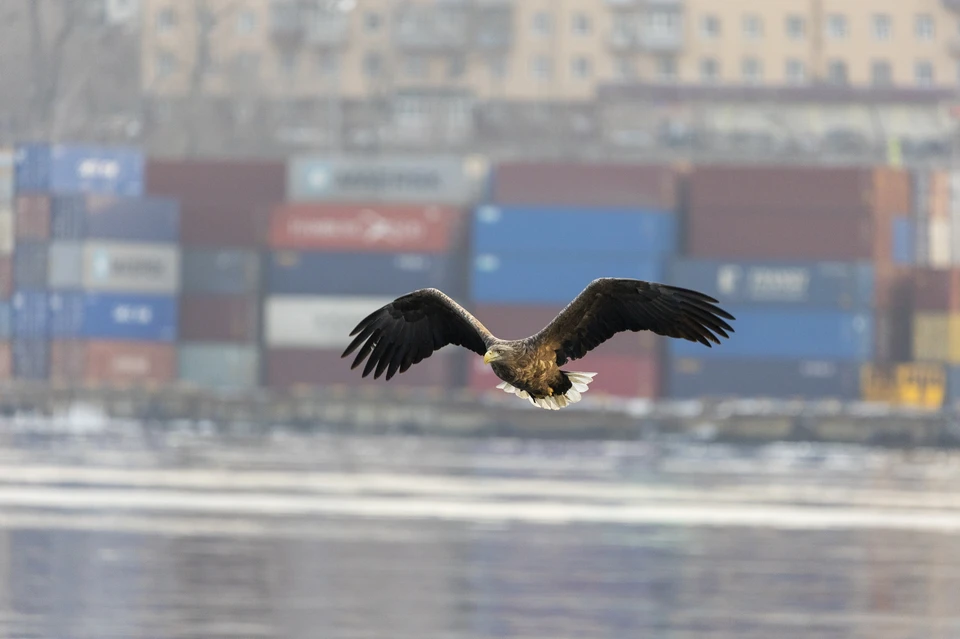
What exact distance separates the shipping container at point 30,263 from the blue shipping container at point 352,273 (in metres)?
8.37

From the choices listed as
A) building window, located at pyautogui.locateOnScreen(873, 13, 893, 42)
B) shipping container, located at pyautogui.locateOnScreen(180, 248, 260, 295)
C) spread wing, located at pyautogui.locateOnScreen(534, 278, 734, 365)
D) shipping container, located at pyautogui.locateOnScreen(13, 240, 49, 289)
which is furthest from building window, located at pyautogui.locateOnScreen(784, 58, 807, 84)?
spread wing, located at pyautogui.locateOnScreen(534, 278, 734, 365)

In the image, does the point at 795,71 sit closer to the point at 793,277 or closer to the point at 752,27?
the point at 752,27

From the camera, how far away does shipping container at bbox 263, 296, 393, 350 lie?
79.4m

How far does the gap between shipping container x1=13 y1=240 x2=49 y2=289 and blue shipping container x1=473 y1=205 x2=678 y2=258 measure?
1597 centimetres

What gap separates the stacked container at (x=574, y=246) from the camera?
7869cm

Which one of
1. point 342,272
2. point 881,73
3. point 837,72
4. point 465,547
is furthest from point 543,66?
point 465,547

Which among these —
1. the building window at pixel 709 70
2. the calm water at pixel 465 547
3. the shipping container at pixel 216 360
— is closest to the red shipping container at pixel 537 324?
the calm water at pixel 465 547

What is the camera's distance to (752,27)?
4732 inches

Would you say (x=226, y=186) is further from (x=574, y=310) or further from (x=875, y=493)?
(x=574, y=310)

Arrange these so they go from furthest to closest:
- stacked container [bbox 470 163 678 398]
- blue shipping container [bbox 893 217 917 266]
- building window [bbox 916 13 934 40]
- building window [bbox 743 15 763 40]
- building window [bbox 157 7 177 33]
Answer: building window [bbox 743 15 763 40] → building window [bbox 916 13 934 40] → building window [bbox 157 7 177 33] → blue shipping container [bbox 893 217 917 266] → stacked container [bbox 470 163 678 398]

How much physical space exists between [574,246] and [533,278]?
2.00 metres

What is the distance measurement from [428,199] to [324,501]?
Result: 32.2 metres

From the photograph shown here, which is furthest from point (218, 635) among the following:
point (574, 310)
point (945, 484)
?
point (945, 484)

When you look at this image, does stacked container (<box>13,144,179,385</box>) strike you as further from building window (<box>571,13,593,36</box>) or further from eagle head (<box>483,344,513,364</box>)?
eagle head (<box>483,344,513,364</box>)
